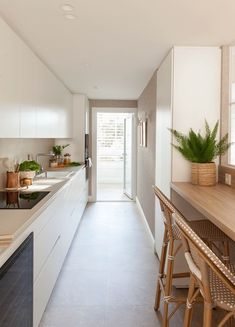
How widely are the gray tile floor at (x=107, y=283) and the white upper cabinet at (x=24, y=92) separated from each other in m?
1.46

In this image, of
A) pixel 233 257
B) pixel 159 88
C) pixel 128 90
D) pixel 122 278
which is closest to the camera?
pixel 233 257

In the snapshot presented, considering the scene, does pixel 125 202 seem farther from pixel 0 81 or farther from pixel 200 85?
pixel 0 81

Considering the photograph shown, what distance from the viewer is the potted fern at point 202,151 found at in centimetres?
257

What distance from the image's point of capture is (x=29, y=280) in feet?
5.64

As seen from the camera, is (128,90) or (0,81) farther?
(128,90)

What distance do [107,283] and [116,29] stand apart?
2.28 m

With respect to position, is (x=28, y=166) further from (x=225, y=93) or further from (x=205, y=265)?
(x=205, y=265)

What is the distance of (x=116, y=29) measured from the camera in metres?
2.31

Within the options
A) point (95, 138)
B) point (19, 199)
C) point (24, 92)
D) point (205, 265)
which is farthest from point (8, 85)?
point (95, 138)

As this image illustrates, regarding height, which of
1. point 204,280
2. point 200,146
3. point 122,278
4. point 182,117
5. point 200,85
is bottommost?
point 122,278

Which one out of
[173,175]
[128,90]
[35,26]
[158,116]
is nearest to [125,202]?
[128,90]

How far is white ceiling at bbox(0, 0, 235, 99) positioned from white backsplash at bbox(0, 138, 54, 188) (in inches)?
38.1

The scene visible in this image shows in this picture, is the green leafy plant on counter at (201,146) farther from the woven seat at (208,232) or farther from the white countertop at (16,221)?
the white countertop at (16,221)

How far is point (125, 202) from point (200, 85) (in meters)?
4.10
